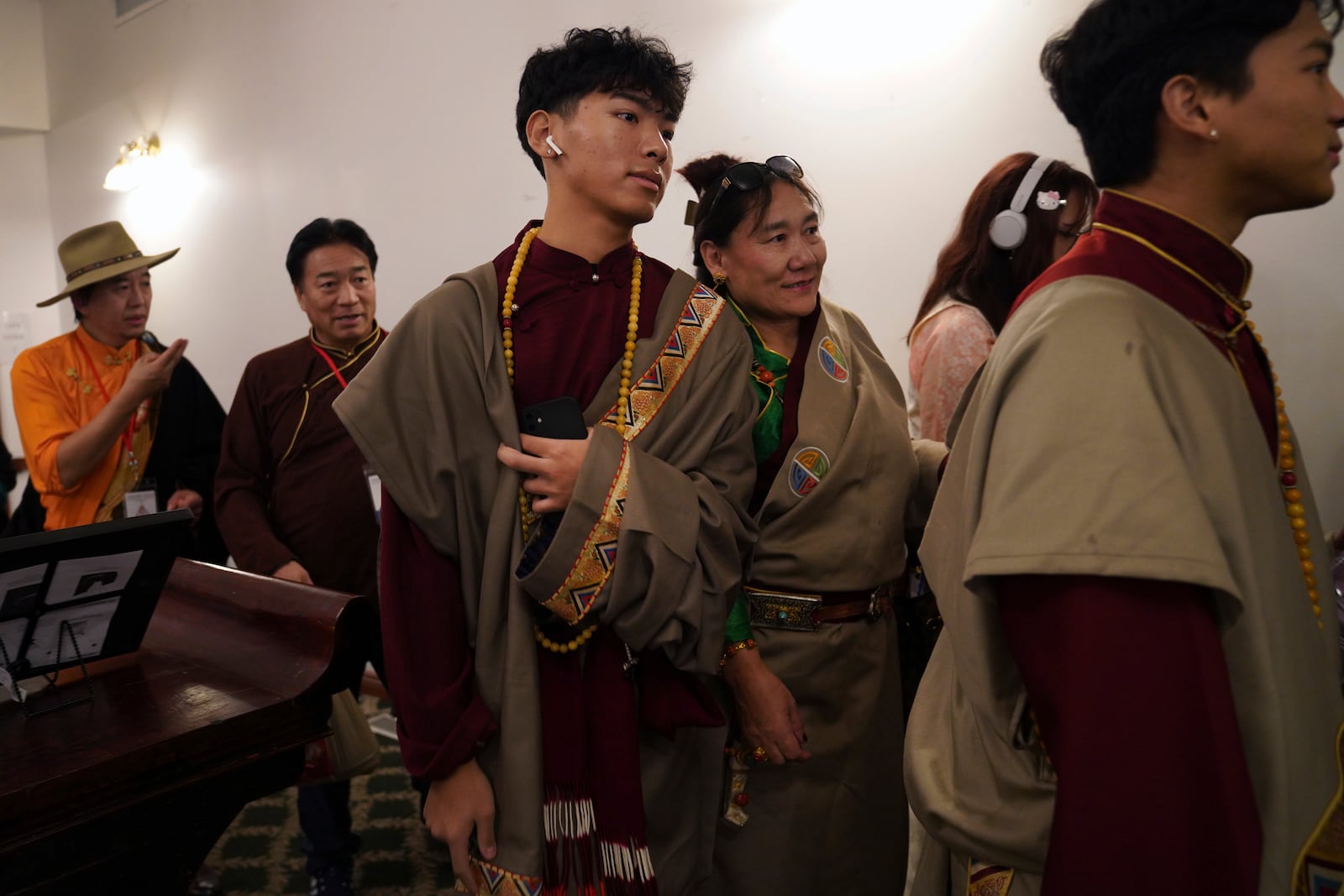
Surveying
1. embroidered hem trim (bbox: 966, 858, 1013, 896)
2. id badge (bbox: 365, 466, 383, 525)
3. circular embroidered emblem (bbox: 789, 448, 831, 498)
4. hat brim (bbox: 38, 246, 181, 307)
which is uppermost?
hat brim (bbox: 38, 246, 181, 307)

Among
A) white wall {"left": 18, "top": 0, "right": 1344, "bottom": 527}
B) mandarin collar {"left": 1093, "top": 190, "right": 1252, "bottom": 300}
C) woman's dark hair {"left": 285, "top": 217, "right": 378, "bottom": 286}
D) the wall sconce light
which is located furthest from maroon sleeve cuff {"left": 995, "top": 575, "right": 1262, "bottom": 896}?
the wall sconce light

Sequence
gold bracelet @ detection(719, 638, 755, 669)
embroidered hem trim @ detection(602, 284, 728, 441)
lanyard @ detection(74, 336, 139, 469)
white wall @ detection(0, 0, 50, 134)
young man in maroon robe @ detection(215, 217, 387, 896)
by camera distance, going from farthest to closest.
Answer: white wall @ detection(0, 0, 50, 134)
lanyard @ detection(74, 336, 139, 469)
young man in maroon robe @ detection(215, 217, 387, 896)
gold bracelet @ detection(719, 638, 755, 669)
embroidered hem trim @ detection(602, 284, 728, 441)

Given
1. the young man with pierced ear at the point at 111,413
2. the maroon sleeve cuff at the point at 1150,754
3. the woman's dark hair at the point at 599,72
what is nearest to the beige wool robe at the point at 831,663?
the woman's dark hair at the point at 599,72

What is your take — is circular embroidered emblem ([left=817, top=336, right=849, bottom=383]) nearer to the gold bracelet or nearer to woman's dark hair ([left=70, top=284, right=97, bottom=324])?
the gold bracelet

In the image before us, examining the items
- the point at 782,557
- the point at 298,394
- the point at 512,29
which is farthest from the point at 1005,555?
the point at 512,29

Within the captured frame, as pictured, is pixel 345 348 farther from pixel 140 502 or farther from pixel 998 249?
pixel 998 249

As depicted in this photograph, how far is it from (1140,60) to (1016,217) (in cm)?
110

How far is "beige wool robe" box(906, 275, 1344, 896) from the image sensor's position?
0.74 meters

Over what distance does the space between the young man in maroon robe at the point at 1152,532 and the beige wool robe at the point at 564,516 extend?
34 centimetres

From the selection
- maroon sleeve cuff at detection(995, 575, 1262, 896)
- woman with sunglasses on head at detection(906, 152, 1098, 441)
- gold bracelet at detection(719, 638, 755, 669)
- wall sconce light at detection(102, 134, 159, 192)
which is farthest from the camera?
wall sconce light at detection(102, 134, 159, 192)

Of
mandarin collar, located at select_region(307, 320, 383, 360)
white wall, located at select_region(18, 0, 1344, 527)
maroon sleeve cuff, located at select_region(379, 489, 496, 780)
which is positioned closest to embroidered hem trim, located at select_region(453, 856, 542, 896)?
maroon sleeve cuff, located at select_region(379, 489, 496, 780)

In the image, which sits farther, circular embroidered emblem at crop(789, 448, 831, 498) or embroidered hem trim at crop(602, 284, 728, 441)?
circular embroidered emblem at crop(789, 448, 831, 498)

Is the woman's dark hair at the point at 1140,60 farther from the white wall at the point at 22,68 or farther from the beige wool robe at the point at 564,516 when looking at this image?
the white wall at the point at 22,68

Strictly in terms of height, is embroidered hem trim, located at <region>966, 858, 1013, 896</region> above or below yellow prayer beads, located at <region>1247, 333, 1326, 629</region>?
below
